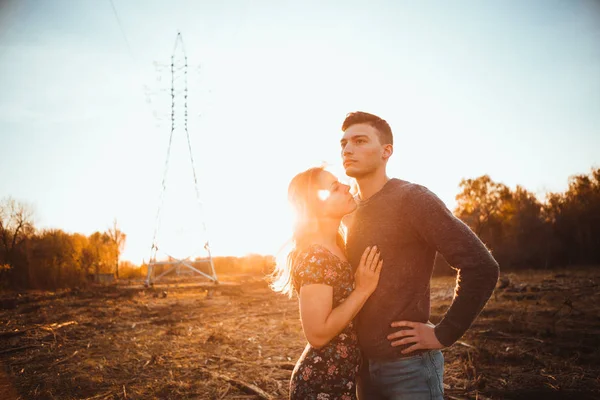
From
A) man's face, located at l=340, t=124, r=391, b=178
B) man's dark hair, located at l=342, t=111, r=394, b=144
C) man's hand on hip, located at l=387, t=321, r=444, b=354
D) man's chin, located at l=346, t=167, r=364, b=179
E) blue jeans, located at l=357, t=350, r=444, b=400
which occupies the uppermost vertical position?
man's dark hair, located at l=342, t=111, r=394, b=144

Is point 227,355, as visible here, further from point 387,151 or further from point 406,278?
point 387,151

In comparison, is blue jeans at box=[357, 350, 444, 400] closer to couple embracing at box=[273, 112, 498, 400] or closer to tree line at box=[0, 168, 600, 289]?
couple embracing at box=[273, 112, 498, 400]

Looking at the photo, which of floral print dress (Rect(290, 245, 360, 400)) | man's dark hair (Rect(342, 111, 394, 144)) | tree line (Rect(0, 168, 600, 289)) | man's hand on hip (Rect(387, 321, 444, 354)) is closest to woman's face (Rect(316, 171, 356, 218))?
floral print dress (Rect(290, 245, 360, 400))

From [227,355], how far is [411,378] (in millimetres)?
6590

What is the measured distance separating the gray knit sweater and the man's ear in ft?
0.90

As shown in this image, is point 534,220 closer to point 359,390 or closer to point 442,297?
point 442,297

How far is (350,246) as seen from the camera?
2957 millimetres

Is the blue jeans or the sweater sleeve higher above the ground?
the sweater sleeve

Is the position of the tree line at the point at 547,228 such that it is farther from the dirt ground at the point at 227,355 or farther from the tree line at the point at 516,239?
the dirt ground at the point at 227,355

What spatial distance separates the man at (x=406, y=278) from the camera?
2285 mm

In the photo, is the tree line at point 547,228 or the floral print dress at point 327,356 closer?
the floral print dress at point 327,356

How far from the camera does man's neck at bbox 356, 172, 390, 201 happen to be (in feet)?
9.69

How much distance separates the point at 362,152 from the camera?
2.91m

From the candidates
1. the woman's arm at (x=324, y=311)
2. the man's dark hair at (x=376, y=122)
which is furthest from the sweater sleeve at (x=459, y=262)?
the man's dark hair at (x=376, y=122)
